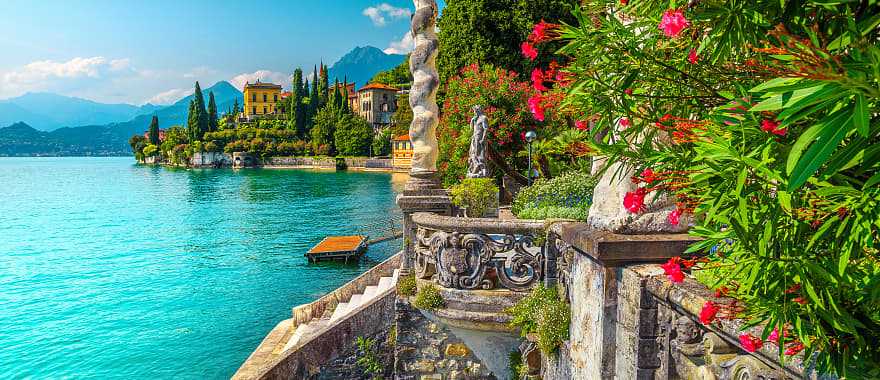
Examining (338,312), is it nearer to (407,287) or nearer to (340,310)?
(340,310)

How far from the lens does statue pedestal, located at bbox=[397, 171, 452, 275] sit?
804cm

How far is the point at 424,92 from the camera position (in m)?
9.04

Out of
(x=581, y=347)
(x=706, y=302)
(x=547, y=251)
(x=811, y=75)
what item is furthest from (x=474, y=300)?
(x=811, y=75)

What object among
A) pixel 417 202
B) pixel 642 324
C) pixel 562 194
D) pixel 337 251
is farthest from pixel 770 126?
pixel 337 251

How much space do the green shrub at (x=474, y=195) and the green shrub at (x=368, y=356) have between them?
8.42 feet

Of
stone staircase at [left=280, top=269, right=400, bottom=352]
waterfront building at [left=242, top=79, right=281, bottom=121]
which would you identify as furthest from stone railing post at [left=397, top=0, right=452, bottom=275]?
waterfront building at [left=242, top=79, right=281, bottom=121]

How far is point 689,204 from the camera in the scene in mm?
2465

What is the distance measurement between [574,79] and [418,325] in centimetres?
544

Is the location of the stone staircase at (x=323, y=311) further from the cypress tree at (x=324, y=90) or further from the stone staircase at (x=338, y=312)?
the cypress tree at (x=324, y=90)

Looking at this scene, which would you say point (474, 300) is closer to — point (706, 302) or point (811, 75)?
point (706, 302)

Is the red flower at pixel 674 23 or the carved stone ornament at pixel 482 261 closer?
the red flower at pixel 674 23

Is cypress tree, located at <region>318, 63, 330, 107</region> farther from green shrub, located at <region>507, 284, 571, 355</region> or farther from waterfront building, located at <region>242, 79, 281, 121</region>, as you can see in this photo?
green shrub, located at <region>507, 284, 571, 355</region>

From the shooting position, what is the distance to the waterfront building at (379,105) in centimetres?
11075

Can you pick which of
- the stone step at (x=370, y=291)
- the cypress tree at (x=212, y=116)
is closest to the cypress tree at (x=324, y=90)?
the cypress tree at (x=212, y=116)
